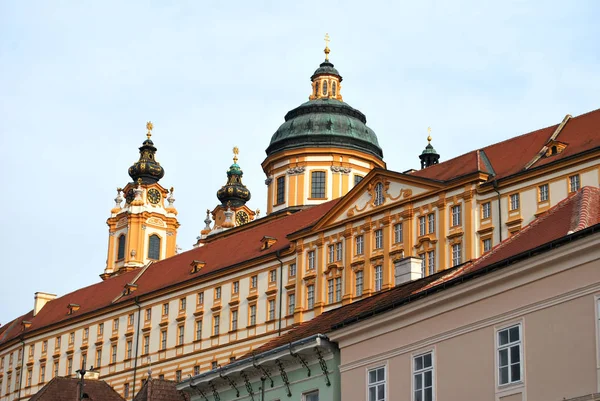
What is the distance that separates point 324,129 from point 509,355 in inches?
2917

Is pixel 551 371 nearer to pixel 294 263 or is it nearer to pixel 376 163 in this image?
pixel 294 263

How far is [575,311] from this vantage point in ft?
88.5

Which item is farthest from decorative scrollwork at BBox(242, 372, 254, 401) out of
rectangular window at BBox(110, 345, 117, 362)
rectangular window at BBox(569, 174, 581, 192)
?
rectangular window at BBox(110, 345, 117, 362)

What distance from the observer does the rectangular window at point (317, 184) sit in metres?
100

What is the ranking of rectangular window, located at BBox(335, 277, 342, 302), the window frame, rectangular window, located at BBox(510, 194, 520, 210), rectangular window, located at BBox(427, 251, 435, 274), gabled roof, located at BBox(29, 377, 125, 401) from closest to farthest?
the window frame → gabled roof, located at BBox(29, 377, 125, 401) → rectangular window, located at BBox(510, 194, 520, 210) → rectangular window, located at BBox(427, 251, 435, 274) → rectangular window, located at BBox(335, 277, 342, 302)

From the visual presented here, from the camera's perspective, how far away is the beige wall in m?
26.8

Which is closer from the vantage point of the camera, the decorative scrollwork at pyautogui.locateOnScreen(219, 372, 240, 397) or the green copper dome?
the decorative scrollwork at pyautogui.locateOnScreen(219, 372, 240, 397)

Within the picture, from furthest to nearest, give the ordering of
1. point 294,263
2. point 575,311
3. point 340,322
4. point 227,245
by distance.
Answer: point 227,245
point 294,263
point 340,322
point 575,311

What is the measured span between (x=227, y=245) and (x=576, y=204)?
64773 mm

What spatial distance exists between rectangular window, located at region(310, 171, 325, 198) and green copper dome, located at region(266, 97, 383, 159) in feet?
7.16

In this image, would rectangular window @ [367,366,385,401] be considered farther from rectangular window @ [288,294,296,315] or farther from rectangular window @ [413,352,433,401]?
rectangular window @ [288,294,296,315]

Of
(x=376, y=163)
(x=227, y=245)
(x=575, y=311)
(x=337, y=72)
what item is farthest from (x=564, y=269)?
(x=337, y=72)

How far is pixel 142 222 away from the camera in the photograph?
133m

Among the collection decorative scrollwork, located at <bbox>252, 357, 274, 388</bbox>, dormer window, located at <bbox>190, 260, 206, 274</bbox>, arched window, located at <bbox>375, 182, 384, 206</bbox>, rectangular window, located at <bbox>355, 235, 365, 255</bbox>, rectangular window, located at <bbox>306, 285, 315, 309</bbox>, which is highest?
dormer window, located at <bbox>190, 260, 206, 274</bbox>
